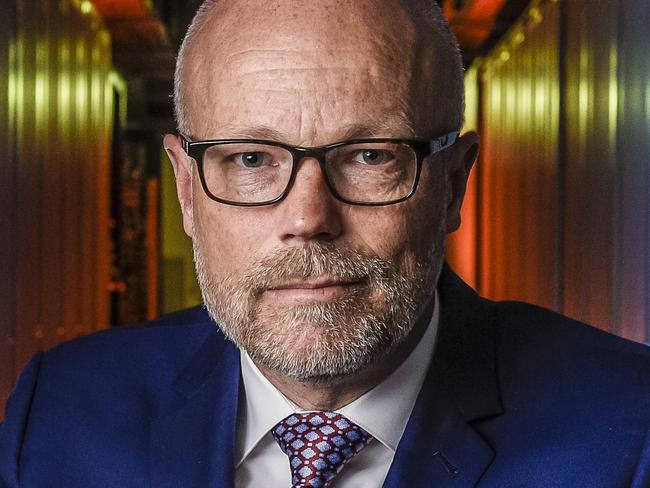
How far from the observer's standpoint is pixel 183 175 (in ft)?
5.72

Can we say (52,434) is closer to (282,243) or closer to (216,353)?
(216,353)

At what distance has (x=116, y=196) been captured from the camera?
27.1 feet

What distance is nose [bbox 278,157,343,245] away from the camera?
4.59ft

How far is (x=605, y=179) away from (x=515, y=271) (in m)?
2.44

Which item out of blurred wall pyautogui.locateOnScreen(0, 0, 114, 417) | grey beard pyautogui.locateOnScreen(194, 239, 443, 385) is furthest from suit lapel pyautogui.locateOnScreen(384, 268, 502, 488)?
blurred wall pyautogui.locateOnScreen(0, 0, 114, 417)

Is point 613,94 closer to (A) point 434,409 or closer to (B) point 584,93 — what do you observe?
(B) point 584,93

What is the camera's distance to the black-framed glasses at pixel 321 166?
1.45 m

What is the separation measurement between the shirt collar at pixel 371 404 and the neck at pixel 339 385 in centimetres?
1

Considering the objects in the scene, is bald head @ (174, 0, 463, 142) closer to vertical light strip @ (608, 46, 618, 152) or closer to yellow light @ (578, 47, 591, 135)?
vertical light strip @ (608, 46, 618, 152)

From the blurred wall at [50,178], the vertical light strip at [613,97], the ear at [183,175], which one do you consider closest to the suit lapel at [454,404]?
the ear at [183,175]

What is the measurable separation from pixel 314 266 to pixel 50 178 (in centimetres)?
309

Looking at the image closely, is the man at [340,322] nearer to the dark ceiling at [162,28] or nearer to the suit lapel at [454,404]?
the suit lapel at [454,404]

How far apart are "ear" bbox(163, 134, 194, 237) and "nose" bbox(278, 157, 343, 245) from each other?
1.09 feet

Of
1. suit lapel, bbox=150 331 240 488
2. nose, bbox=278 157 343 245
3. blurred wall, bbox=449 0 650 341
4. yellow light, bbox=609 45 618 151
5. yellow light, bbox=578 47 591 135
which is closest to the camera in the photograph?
nose, bbox=278 157 343 245
